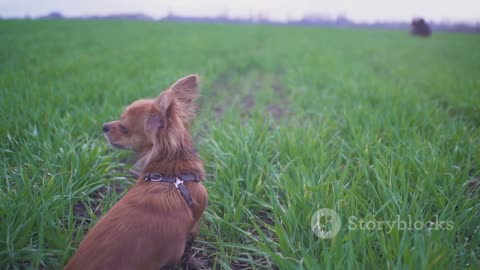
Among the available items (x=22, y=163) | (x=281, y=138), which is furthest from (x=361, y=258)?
(x=22, y=163)

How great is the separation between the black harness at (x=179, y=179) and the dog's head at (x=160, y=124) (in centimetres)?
14

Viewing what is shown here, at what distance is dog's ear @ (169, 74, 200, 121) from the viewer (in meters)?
1.88

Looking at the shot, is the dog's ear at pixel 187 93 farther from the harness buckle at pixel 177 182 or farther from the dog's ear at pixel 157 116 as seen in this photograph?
the harness buckle at pixel 177 182

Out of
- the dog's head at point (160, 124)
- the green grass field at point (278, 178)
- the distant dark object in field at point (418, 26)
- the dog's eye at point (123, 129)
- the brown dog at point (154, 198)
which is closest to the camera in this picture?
the brown dog at point (154, 198)

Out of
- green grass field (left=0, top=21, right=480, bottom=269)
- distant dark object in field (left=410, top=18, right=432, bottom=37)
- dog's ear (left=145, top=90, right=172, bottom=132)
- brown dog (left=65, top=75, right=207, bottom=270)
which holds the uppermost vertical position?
distant dark object in field (left=410, top=18, right=432, bottom=37)

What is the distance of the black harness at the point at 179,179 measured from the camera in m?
1.55

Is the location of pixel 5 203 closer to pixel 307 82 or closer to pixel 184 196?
pixel 184 196

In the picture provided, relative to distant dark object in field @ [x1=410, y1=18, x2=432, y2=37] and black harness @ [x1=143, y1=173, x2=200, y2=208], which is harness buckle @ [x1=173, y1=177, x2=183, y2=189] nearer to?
black harness @ [x1=143, y1=173, x2=200, y2=208]

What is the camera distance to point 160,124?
5.45ft

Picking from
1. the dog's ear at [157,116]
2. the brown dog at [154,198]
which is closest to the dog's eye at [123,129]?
the brown dog at [154,198]

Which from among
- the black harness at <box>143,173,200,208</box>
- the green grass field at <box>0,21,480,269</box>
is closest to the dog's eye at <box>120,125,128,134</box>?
the black harness at <box>143,173,200,208</box>

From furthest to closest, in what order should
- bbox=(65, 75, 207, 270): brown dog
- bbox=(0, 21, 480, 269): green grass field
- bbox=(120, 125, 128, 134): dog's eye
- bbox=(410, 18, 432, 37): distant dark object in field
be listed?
bbox=(410, 18, 432, 37): distant dark object in field → bbox=(120, 125, 128, 134): dog's eye → bbox=(0, 21, 480, 269): green grass field → bbox=(65, 75, 207, 270): brown dog

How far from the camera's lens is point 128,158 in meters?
2.89

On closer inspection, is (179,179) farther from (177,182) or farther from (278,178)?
(278,178)
